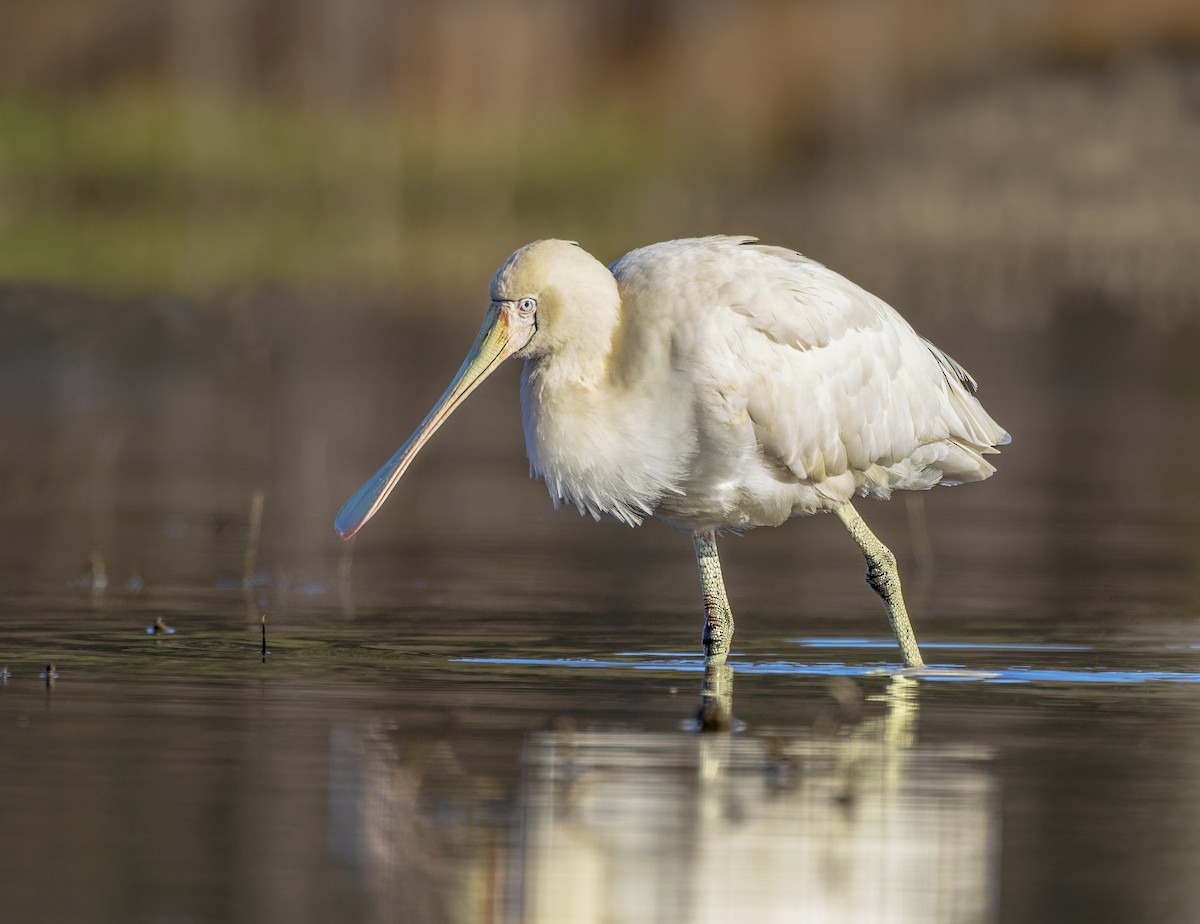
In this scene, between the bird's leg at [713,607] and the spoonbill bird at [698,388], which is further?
the bird's leg at [713,607]

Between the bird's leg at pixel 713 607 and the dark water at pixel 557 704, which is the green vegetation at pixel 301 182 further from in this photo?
the bird's leg at pixel 713 607

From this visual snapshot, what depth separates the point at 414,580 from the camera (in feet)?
35.5

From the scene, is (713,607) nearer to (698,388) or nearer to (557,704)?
(698,388)

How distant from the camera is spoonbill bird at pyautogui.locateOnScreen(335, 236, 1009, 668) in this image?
338 inches

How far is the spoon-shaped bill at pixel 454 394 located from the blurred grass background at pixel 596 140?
48.9ft

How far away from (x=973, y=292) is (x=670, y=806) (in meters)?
19.8

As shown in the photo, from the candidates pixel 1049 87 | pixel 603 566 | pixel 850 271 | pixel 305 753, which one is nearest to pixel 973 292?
pixel 850 271

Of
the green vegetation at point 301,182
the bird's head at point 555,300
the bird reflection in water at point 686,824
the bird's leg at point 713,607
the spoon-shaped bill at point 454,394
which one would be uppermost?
the green vegetation at point 301,182

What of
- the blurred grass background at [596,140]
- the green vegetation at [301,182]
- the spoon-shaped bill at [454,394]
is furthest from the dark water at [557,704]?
the green vegetation at [301,182]

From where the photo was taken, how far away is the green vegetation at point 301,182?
32.1m

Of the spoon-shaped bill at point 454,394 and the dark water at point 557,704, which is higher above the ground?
the spoon-shaped bill at point 454,394

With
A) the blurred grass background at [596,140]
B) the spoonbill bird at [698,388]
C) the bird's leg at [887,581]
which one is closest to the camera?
the spoonbill bird at [698,388]

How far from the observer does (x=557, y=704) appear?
25.0 ft

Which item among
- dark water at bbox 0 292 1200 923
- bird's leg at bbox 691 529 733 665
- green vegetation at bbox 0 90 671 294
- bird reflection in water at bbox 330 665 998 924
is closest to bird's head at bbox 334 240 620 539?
dark water at bbox 0 292 1200 923
